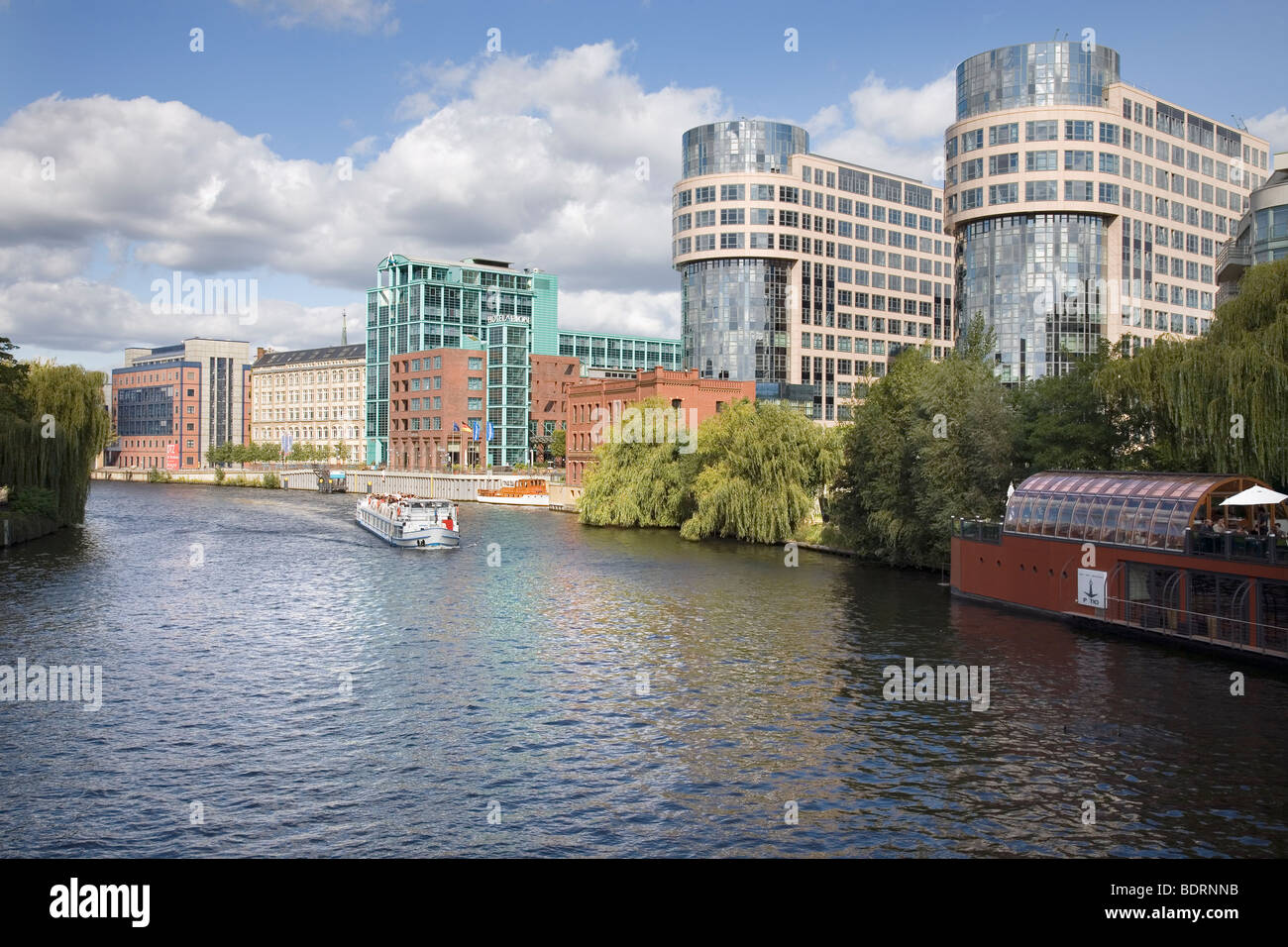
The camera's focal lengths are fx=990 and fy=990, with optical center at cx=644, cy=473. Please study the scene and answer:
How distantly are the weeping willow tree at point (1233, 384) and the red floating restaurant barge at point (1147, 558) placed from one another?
79.9 inches

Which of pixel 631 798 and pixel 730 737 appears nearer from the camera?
pixel 631 798

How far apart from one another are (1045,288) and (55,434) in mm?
98025

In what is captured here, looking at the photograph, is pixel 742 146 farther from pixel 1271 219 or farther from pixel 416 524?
pixel 1271 219

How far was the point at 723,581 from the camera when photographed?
57562mm

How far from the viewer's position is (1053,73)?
4254 inches

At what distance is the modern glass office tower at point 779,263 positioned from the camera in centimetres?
14600

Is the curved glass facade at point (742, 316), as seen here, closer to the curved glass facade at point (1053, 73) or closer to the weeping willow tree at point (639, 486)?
the curved glass facade at point (1053, 73)

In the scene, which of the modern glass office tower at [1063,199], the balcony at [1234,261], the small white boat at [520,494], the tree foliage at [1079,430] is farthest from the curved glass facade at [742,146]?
the tree foliage at [1079,430]

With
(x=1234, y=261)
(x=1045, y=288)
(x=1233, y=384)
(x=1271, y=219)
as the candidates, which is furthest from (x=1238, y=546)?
(x=1045, y=288)
